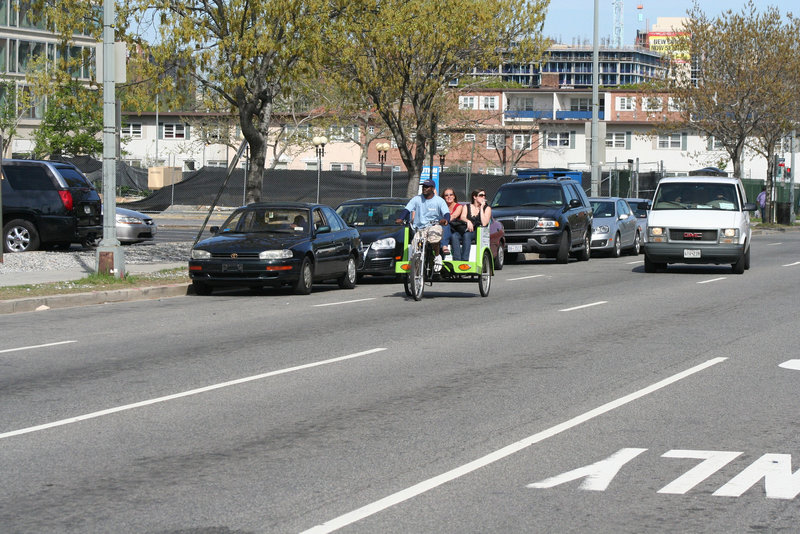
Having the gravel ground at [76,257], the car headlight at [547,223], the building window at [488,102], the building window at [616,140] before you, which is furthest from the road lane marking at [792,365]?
the building window at [488,102]

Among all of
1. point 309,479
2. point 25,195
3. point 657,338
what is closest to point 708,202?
point 657,338

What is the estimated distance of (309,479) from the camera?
273 inches

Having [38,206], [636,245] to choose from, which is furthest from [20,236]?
[636,245]

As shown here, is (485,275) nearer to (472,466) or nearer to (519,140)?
(472,466)

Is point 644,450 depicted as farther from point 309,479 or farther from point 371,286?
point 371,286

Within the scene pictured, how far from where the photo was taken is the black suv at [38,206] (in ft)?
87.1

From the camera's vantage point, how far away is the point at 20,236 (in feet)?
87.7

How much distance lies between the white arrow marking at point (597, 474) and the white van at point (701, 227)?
1842 centimetres

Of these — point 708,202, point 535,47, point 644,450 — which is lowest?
point 644,450

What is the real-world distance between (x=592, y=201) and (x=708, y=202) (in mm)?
8927

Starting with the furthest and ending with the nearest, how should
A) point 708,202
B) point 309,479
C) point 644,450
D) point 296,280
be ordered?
point 708,202, point 296,280, point 644,450, point 309,479

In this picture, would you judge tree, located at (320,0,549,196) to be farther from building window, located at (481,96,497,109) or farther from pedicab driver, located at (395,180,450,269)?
building window, located at (481,96,497,109)

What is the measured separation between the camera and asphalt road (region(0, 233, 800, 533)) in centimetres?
629

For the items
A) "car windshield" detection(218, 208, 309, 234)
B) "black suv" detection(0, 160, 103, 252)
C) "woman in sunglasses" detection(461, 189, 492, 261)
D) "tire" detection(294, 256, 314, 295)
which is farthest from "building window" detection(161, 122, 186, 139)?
"woman in sunglasses" detection(461, 189, 492, 261)
